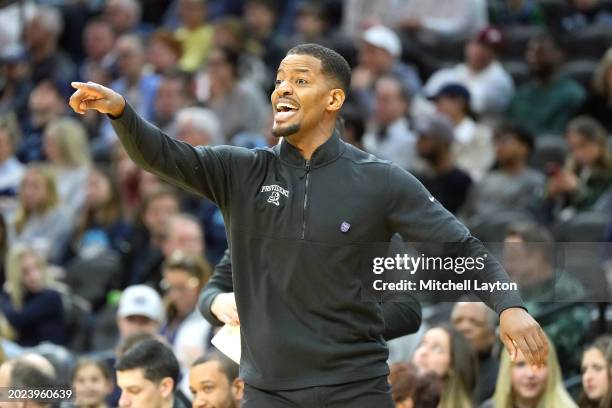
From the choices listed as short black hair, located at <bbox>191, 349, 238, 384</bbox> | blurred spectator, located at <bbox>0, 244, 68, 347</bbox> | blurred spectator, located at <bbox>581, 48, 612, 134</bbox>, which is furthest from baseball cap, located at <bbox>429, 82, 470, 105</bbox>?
short black hair, located at <bbox>191, 349, 238, 384</bbox>

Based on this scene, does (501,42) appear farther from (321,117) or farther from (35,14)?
(321,117)

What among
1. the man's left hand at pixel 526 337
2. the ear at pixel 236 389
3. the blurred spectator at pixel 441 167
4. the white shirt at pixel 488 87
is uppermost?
the white shirt at pixel 488 87

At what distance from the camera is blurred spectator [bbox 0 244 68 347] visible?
9062 mm

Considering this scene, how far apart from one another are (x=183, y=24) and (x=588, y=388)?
8453 millimetres

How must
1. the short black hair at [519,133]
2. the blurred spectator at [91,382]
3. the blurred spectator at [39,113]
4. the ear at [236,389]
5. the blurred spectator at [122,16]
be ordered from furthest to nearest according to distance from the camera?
1. the blurred spectator at [122,16]
2. the blurred spectator at [39,113]
3. the short black hair at [519,133]
4. the blurred spectator at [91,382]
5. the ear at [236,389]

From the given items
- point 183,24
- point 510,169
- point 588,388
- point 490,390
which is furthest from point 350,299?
point 183,24

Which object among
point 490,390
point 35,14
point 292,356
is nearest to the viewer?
point 292,356

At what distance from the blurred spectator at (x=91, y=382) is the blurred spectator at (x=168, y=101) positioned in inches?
203

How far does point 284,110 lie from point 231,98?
24.1ft

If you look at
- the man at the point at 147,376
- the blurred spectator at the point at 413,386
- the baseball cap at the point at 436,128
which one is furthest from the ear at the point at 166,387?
the baseball cap at the point at 436,128

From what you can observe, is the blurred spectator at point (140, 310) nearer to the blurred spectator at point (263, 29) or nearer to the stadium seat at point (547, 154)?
the stadium seat at point (547, 154)

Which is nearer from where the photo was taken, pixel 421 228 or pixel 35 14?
pixel 421 228

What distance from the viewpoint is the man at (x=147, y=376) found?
582 centimetres

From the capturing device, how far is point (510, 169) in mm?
9914
